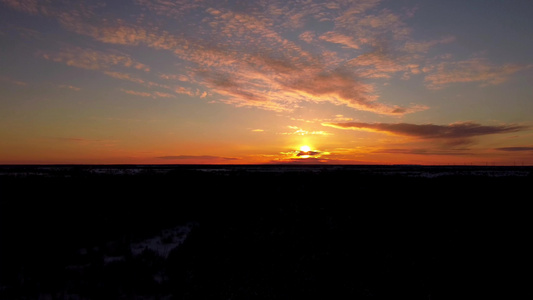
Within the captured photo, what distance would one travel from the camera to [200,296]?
23.8 feet

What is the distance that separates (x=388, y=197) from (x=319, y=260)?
439 inches

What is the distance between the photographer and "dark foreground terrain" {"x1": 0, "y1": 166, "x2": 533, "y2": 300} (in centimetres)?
771

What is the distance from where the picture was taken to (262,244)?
11.1 meters

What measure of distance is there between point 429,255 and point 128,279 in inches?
348

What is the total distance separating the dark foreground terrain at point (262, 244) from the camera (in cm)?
771

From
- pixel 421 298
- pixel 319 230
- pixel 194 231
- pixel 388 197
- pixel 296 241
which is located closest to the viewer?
pixel 421 298

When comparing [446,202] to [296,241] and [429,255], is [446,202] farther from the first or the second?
[296,241]

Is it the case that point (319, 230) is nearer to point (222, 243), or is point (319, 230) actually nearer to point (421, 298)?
point (222, 243)

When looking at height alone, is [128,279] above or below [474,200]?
below

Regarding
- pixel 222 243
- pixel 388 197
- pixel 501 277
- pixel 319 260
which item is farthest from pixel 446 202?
pixel 222 243

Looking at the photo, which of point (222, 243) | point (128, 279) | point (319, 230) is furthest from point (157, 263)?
point (319, 230)

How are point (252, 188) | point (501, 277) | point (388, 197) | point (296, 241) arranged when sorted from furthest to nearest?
point (252, 188) → point (388, 197) → point (296, 241) → point (501, 277)

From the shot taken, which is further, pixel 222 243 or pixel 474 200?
pixel 474 200

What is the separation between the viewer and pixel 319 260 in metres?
9.40
